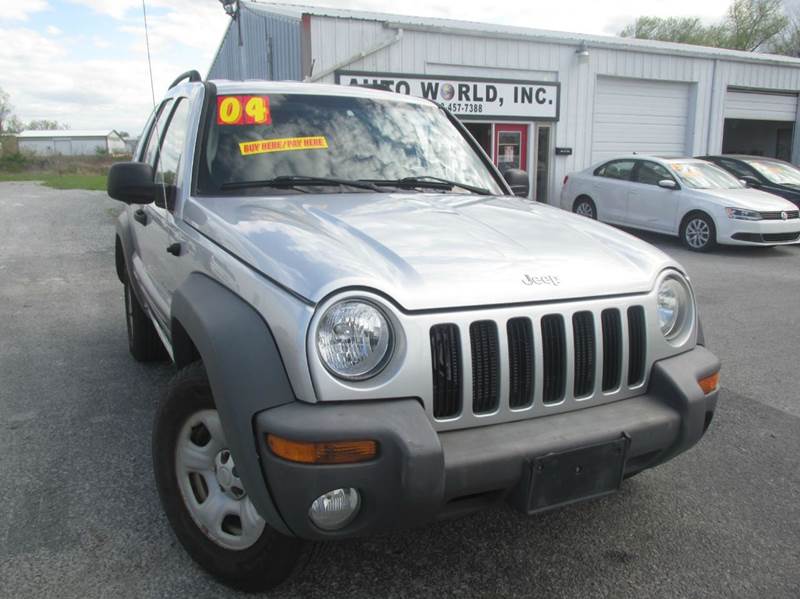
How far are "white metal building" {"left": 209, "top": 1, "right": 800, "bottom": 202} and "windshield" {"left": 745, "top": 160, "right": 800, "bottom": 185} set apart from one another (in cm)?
408

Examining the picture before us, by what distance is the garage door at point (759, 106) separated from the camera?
17.8 metres

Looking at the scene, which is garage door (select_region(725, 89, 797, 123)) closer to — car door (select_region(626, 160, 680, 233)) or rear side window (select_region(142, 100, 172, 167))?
car door (select_region(626, 160, 680, 233))

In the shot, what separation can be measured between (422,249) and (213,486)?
3.57 ft

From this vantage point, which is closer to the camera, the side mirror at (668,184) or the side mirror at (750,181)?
the side mirror at (668,184)

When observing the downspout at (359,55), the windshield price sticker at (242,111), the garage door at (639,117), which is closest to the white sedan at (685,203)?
the garage door at (639,117)

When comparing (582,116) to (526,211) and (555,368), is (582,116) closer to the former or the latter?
(526,211)

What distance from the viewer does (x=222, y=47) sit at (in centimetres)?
2408

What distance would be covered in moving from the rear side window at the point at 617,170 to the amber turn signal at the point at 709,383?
9819 millimetres

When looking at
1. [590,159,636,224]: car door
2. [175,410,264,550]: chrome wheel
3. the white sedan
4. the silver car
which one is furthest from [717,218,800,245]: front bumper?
[175,410,264,550]: chrome wheel

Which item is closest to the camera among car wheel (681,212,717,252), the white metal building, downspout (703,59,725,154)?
→ car wheel (681,212,717,252)

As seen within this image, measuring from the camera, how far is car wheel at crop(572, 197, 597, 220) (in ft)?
40.4

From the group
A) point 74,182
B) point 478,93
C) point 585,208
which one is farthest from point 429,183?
point 74,182

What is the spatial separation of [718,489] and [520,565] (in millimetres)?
1167

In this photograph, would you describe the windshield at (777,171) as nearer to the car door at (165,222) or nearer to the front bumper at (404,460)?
the car door at (165,222)
